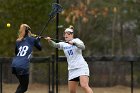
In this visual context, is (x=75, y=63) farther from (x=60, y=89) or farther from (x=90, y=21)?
(x=90, y=21)

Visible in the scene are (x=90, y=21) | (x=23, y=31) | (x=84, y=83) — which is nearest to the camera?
(x=23, y=31)

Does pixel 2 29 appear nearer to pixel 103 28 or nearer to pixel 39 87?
pixel 39 87

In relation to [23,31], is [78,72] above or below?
below

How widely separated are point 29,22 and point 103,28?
13.6 m

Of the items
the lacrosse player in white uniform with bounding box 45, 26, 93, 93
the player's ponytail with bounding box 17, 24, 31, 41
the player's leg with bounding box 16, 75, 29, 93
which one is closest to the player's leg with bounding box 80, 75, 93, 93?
the lacrosse player in white uniform with bounding box 45, 26, 93, 93

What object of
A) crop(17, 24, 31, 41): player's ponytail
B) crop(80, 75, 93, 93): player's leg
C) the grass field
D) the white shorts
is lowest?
the grass field

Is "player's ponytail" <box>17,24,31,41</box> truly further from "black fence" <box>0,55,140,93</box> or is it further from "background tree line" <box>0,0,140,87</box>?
"background tree line" <box>0,0,140,87</box>

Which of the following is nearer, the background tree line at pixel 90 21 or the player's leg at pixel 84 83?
the player's leg at pixel 84 83

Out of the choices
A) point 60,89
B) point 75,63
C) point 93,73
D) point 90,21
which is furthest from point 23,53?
point 90,21

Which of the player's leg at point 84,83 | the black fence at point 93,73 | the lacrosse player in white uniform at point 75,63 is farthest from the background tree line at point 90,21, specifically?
the player's leg at point 84,83

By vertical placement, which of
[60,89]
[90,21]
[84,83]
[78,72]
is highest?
[90,21]

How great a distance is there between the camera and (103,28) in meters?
35.1

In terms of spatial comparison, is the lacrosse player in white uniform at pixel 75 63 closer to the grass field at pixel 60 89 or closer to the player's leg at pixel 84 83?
the player's leg at pixel 84 83

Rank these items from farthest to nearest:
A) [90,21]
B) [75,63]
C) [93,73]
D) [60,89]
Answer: [90,21] < [93,73] < [60,89] < [75,63]
